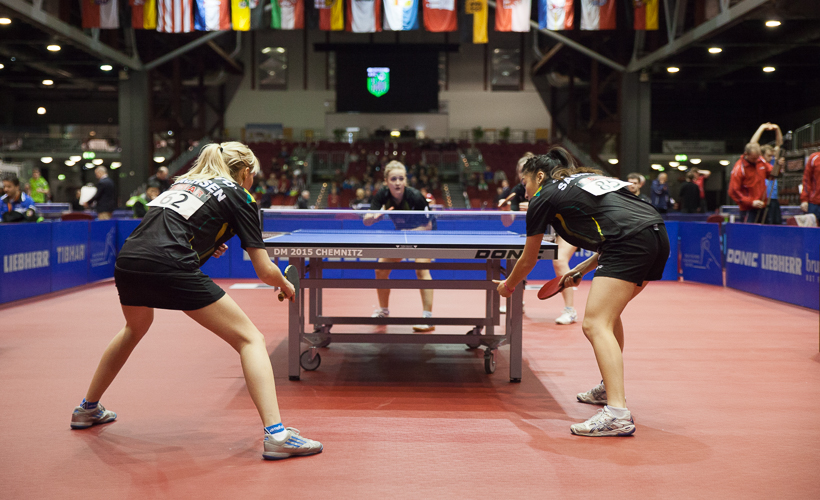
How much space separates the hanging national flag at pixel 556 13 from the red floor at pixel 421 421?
511 inches


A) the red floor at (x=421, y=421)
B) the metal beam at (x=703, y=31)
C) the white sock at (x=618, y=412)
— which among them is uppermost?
the metal beam at (x=703, y=31)

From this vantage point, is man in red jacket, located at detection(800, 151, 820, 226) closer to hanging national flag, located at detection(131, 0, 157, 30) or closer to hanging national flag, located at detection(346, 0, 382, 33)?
hanging national flag, located at detection(346, 0, 382, 33)

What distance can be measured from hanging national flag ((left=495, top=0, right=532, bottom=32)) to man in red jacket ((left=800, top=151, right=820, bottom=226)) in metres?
10.2

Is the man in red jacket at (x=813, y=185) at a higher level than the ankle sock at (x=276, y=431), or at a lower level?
higher

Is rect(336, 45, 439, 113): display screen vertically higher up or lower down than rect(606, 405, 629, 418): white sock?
higher up

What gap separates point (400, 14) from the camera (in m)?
18.2

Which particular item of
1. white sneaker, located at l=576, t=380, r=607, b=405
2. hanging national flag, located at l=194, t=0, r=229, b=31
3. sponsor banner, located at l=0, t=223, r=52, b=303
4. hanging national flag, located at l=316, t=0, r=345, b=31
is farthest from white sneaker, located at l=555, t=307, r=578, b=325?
hanging national flag, located at l=194, t=0, r=229, b=31

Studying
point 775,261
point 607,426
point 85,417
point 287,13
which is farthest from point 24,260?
point 287,13

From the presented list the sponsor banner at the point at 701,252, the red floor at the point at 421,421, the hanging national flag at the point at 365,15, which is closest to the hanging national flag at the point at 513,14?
the hanging national flag at the point at 365,15

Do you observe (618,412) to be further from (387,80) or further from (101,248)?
(387,80)

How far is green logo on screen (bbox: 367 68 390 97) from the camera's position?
3141 centimetres

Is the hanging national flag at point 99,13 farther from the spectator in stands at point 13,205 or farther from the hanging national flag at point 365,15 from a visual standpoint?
the spectator in stands at point 13,205

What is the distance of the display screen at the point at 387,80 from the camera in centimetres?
3119

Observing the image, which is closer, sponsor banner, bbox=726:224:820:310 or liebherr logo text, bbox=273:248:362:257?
liebherr logo text, bbox=273:248:362:257
